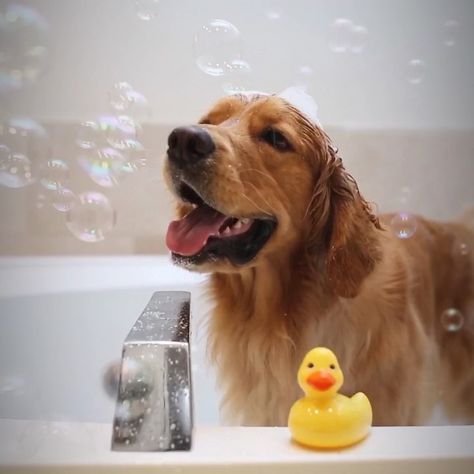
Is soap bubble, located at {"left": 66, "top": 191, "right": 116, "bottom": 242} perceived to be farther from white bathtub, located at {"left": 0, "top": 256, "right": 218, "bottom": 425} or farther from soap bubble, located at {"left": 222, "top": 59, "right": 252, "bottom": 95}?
soap bubble, located at {"left": 222, "top": 59, "right": 252, "bottom": 95}

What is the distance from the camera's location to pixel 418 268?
3.97 feet

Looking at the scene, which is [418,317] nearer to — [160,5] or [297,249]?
[297,249]

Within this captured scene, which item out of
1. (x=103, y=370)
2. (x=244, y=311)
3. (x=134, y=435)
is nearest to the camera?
(x=134, y=435)

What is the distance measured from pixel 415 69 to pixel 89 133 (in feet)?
2.41

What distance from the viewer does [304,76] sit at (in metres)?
1.24

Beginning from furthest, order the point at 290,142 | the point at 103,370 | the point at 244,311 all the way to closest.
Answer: the point at 103,370
the point at 244,311
the point at 290,142


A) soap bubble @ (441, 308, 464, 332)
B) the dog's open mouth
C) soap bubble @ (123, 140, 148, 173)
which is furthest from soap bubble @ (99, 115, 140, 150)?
soap bubble @ (441, 308, 464, 332)

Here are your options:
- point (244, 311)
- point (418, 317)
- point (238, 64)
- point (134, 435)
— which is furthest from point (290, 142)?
point (134, 435)

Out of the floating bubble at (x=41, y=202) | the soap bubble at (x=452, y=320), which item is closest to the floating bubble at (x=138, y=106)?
the floating bubble at (x=41, y=202)

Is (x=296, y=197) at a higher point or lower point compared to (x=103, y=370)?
higher

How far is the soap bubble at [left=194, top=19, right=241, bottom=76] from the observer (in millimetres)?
1118

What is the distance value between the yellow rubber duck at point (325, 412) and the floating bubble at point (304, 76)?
27.4 inches

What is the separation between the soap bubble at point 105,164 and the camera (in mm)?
1140

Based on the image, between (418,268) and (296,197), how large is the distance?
0.37m
